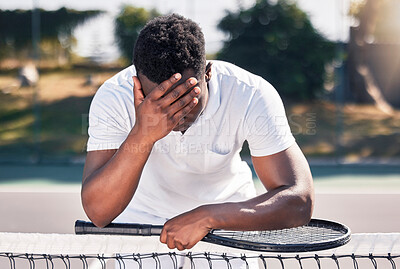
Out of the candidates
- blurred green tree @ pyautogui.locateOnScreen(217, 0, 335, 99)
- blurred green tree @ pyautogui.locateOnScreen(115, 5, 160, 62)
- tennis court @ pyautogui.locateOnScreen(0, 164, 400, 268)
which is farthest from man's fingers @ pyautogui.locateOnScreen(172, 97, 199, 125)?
blurred green tree @ pyautogui.locateOnScreen(115, 5, 160, 62)

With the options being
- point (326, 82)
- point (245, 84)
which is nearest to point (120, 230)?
point (245, 84)

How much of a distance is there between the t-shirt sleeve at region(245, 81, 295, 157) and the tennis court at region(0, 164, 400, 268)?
0.41 m

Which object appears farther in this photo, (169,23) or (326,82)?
(326,82)

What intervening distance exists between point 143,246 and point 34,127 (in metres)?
8.62

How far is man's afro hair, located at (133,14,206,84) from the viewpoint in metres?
2.16

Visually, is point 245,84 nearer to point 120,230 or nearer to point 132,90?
point 132,90

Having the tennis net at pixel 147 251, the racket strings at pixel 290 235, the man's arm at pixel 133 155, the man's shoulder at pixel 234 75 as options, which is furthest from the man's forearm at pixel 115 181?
the man's shoulder at pixel 234 75

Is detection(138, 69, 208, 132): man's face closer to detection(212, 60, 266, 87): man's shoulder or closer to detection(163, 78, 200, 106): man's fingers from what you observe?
detection(163, 78, 200, 106): man's fingers

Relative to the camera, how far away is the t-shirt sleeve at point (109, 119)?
242 cm

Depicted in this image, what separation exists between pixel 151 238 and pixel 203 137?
442 mm

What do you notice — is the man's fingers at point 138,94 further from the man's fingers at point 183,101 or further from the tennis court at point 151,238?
the tennis court at point 151,238

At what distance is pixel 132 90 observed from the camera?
8.03 feet

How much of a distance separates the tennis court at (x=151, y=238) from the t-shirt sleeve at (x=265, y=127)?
408mm

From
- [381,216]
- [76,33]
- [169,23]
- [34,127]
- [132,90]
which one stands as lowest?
[381,216]
